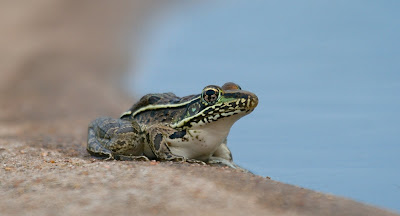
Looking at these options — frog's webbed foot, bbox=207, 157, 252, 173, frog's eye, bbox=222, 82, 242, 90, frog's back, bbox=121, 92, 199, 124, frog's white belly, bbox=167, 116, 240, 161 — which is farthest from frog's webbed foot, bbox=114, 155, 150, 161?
frog's eye, bbox=222, 82, 242, 90

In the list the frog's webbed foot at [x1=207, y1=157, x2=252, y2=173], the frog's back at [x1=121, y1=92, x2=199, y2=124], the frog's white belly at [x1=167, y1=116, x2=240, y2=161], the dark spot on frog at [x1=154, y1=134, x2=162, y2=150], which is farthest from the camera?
the frog's webbed foot at [x1=207, y1=157, x2=252, y2=173]

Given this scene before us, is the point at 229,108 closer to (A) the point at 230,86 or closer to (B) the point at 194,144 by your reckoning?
(A) the point at 230,86

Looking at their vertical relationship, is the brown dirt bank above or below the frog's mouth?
below

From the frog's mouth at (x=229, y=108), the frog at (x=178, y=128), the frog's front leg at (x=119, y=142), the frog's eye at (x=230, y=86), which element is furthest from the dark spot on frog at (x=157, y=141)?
the frog's eye at (x=230, y=86)

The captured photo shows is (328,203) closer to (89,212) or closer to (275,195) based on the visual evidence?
(275,195)

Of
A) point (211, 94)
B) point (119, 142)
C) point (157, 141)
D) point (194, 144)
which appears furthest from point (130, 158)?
point (211, 94)

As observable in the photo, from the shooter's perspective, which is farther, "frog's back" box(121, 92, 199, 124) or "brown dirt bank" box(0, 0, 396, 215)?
"frog's back" box(121, 92, 199, 124)

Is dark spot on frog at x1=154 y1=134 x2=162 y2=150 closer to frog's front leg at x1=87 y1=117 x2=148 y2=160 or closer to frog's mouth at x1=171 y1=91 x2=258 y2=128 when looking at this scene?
frog's front leg at x1=87 y1=117 x2=148 y2=160

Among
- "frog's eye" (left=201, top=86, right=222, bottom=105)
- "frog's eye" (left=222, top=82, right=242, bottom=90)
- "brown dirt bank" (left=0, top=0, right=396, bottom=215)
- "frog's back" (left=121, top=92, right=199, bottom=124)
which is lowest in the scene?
"brown dirt bank" (left=0, top=0, right=396, bottom=215)
